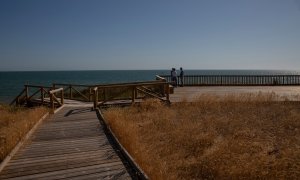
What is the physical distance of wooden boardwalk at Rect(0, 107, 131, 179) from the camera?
550cm

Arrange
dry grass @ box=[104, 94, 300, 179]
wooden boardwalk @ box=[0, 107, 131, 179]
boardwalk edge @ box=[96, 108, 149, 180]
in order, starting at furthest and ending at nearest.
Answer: dry grass @ box=[104, 94, 300, 179]
wooden boardwalk @ box=[0, 107, 131, 179]
boardwalk edge @ box=[96, 108, 149, 180]

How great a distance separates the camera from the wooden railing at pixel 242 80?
28.2 meters

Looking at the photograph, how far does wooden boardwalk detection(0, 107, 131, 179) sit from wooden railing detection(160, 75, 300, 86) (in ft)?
65.3

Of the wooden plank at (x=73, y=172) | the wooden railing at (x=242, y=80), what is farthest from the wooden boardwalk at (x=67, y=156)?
the wooden railing at (x=242, y=80)

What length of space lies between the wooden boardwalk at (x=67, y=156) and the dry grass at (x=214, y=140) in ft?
1.91

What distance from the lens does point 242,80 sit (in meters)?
28.9

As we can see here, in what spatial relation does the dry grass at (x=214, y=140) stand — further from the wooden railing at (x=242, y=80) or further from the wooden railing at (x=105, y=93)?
the wooden railing at (x=242, y=80)

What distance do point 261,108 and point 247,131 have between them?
5.33 meters

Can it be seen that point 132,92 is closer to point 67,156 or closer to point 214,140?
point 214,140

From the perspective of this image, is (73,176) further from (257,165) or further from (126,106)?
(126,106)

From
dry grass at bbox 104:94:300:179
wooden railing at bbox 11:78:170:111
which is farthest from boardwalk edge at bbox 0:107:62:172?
wooden railing at bbox 11:78:170:111

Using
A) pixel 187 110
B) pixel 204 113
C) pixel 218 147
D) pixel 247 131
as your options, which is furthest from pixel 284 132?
pixel 187 110

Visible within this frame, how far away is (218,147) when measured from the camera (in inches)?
316

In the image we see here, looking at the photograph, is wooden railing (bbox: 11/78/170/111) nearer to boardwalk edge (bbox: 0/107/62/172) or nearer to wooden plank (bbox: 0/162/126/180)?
boardwalk edge (bbox: 0/107/62/172)
